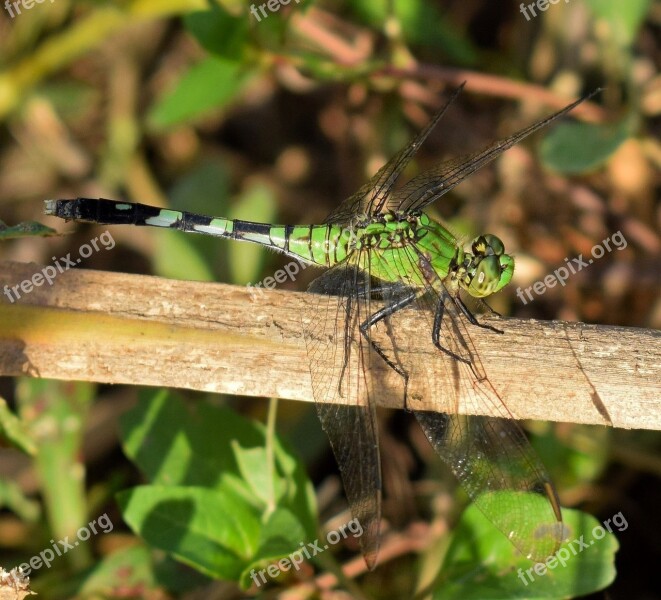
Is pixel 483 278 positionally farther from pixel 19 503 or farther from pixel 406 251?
pixel 19 503

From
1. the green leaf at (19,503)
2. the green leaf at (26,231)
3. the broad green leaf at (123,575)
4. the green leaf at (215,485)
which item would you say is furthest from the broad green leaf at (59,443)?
the green leaf at (26,231)

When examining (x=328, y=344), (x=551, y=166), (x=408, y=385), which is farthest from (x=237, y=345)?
(x=551, y=166)

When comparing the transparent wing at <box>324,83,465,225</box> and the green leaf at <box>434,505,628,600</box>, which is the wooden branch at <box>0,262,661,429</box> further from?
the transparent wing at <box>324,83,465,225</box>

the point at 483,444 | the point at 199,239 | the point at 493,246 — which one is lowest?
the point at 483,444

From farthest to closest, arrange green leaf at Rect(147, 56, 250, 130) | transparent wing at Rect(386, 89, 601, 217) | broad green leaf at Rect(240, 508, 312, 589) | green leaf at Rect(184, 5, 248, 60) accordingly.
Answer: green leaf at Rect(147, 56, 250, 130) → transparent wing at Rect(386, 89, 601, 217) → green leaf at Rect(184, 5, 248, 60) → broad green leaf at Rect(240, 508, 312, 589)

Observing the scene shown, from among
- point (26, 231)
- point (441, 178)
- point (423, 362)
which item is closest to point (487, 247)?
point (441, 178)

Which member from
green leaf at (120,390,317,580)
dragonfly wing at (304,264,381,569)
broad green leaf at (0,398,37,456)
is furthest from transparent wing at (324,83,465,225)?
broad green leaf at (0,398,37,456)
